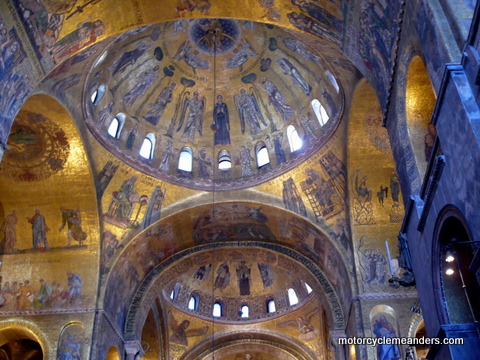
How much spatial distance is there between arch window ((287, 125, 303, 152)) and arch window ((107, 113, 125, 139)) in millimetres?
5775

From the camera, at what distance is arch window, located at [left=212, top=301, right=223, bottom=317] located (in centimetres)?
2562

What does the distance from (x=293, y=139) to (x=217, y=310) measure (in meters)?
12.1

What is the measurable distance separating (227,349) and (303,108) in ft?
44.7

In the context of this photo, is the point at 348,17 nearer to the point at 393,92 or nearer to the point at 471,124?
the point at 393,92

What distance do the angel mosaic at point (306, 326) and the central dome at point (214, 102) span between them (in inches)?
373

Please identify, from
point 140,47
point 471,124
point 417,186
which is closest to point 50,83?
point 140,47

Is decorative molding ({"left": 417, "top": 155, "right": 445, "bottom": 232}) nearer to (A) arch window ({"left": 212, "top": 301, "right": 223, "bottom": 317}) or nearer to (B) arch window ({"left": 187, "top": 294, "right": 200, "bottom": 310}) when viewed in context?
(B) arch window ({"left": 187, "top": 294, "right": 200, "bottom": 310})

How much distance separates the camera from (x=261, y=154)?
60.0ft

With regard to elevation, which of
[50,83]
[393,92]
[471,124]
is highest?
[50,83]

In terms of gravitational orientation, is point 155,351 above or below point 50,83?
below

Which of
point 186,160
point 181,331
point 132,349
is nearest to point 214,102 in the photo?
point 186,160

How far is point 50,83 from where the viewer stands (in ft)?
41.2

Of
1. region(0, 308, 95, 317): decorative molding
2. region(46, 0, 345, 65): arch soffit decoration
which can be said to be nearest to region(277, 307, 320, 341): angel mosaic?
region(0, 308, 95, 317): decorative molding

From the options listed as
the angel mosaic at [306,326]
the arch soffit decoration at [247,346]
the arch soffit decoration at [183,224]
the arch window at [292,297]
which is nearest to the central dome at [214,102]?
the arch soffit decoration at [183,224]
